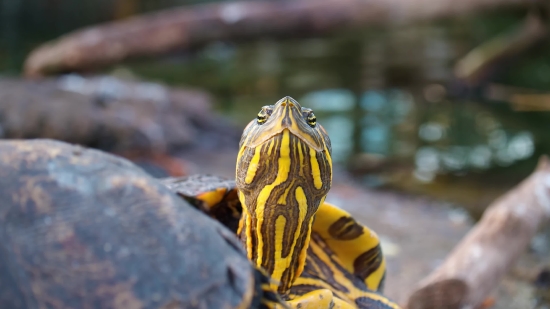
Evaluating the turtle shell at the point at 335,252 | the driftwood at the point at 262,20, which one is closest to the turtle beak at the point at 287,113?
the turtle shell at the point at 335,252

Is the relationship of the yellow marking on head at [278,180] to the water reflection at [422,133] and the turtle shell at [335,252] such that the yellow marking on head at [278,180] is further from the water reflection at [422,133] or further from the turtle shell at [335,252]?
the water reflection at [422,133]

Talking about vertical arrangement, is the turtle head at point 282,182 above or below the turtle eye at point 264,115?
below

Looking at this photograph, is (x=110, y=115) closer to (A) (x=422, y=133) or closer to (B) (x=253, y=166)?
(A) (x=422, y=133)

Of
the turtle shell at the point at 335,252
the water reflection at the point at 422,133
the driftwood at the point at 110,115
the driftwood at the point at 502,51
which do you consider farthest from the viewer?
the driftwood at the point at 502,51

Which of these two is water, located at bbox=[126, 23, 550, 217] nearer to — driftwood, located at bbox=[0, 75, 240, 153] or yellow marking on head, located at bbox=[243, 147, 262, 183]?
driftwood, located at bbox=[0, 75, 240, 153]

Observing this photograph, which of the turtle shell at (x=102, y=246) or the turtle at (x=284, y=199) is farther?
the turtle at (x=284, y=199)

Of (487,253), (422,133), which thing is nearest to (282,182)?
(487,253)

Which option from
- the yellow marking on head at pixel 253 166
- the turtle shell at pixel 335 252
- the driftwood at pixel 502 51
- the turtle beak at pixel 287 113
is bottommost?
the turtle shell at pixel 335 252

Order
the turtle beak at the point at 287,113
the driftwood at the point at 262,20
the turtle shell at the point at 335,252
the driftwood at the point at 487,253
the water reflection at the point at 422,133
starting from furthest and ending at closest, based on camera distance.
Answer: the water reflection at the point at 422,133 < the driftwood at the point at 262,20 < the driftwood at the point at 487,253 < the turtle shell at the point at 335,252 < the turtle beak at the point at 287,113
